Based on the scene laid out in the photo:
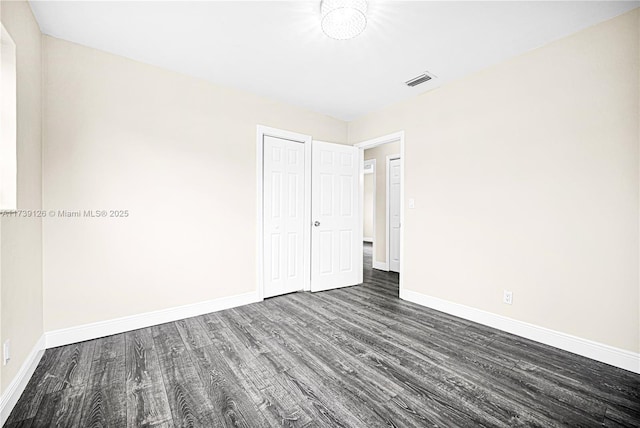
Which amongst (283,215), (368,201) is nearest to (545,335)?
(283,215)

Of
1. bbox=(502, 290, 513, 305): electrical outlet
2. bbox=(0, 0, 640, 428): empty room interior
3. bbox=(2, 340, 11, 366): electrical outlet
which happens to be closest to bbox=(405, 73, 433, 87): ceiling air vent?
bbox=(0, 0, 640, 428): empty room interior

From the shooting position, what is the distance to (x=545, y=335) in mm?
2447

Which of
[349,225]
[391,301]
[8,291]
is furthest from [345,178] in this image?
[8,291]

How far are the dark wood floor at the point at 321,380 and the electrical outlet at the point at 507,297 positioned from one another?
304 mm

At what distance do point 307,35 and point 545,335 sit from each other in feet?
10.7

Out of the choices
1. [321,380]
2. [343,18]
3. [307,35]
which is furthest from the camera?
[307,35]

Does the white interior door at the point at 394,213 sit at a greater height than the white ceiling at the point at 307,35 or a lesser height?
lesser

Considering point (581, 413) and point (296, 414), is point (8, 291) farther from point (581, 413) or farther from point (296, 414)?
point (581, 413)

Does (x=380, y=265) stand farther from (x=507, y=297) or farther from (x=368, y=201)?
(x=368, y=201)

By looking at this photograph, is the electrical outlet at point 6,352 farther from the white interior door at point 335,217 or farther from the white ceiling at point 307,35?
the white interior door at point 335,217

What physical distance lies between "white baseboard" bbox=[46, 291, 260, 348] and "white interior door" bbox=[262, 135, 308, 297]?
1.44ft

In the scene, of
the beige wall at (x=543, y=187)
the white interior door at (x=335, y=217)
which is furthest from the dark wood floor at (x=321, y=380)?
the white interior door at (x=335, y=217)

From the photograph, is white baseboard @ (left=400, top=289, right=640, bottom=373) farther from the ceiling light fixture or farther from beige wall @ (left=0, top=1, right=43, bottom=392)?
beige wall @ (left=0, top=1, right=43, bottom=392)

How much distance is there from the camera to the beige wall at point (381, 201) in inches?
212
